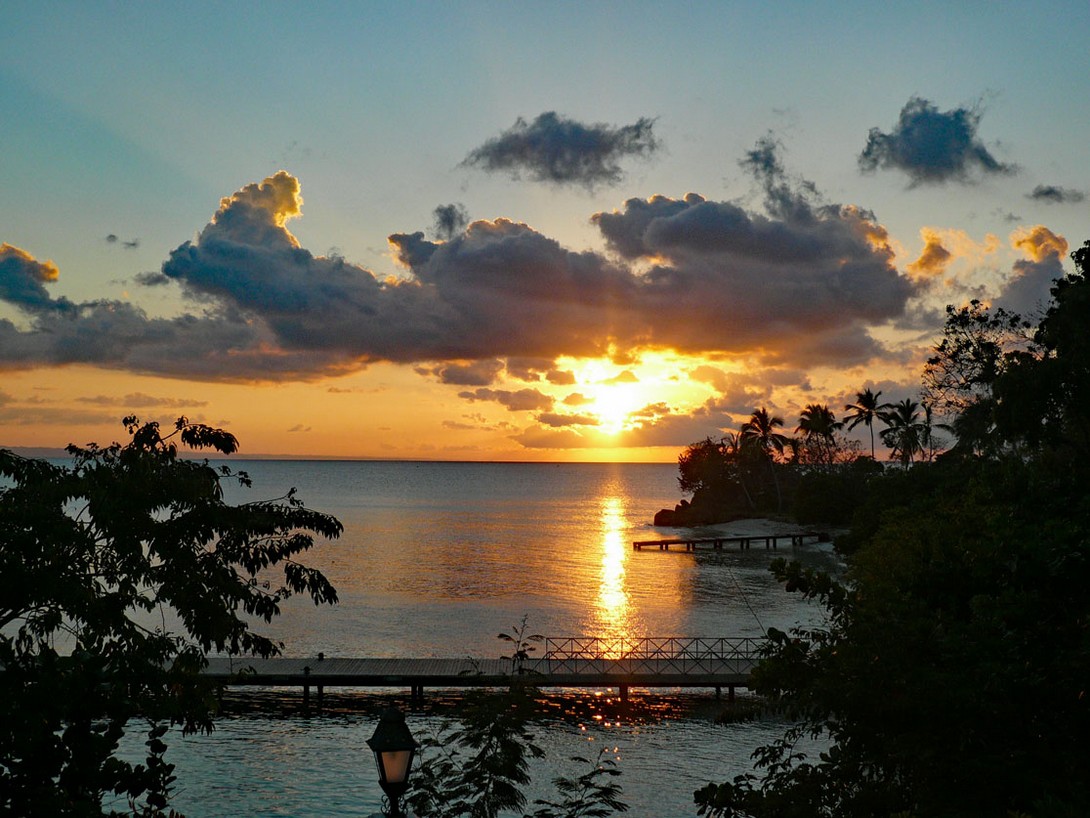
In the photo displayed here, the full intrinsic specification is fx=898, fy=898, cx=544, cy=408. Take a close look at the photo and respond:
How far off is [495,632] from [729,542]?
225ft

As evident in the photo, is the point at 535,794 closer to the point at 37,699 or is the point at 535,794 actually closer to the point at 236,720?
the point at 236,720

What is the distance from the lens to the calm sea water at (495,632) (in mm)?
30062

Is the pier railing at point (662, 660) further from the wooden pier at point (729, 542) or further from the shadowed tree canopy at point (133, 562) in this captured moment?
the wooden pier at point (729, 542)

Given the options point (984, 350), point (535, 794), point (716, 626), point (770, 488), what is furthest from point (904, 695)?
point (770, 488)

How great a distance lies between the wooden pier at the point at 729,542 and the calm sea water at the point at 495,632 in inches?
130

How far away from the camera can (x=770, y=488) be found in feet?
482

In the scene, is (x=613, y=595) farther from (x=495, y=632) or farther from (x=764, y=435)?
(x=764, y=435)

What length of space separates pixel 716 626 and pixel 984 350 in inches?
1008

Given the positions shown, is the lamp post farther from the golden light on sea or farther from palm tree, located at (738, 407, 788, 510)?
palm tree, located at (738, 407, 788, 510)

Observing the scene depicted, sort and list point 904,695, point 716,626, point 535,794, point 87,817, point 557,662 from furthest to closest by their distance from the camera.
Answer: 1. point 716,626
2. point 557,662
3. point 535,794
4. point 904,695
5. point 87,817

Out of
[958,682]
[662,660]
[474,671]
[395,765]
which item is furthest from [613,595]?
[395,765]

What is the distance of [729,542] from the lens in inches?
4606

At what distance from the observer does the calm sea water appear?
30.1 metres

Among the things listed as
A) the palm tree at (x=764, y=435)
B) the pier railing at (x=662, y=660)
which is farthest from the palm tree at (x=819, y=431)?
the pier railing at (x=662, y=660)
